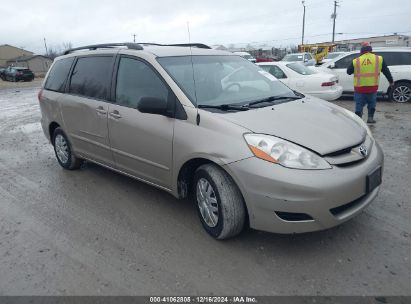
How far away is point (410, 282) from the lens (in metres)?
2.56

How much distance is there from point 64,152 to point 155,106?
8.57 feet

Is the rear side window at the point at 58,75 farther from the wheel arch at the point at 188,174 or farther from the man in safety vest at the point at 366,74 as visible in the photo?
the man in safety vest at the point at 366,74

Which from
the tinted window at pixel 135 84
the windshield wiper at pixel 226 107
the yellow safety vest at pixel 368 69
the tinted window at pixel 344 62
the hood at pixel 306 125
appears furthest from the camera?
the tinted window at pixel 344 62

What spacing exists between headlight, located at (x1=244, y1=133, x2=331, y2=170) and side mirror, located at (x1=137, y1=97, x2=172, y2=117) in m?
0.94

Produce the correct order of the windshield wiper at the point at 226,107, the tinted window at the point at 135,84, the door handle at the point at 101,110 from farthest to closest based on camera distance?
1. the door handle at the point at 101,110
2. the tinted window at the point at 135,84
3. the windshield wiper at the point at 226,107

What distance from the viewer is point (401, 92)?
10711mm

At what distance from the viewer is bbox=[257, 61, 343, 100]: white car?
9672 millimetres

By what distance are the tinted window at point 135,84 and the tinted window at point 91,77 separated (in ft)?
0.89

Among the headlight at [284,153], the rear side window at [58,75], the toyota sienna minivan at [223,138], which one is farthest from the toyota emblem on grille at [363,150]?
the rear side window at [58,75]

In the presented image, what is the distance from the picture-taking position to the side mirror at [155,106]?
3.36 metres

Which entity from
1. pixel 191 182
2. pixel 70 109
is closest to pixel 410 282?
pixel 191 182

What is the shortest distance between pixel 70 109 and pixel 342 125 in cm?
348

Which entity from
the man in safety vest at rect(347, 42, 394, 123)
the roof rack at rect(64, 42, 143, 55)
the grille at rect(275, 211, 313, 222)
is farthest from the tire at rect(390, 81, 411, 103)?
the grille at rect(275, 211, 313, 222)

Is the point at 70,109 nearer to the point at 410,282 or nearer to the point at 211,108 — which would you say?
the point at 211,108
